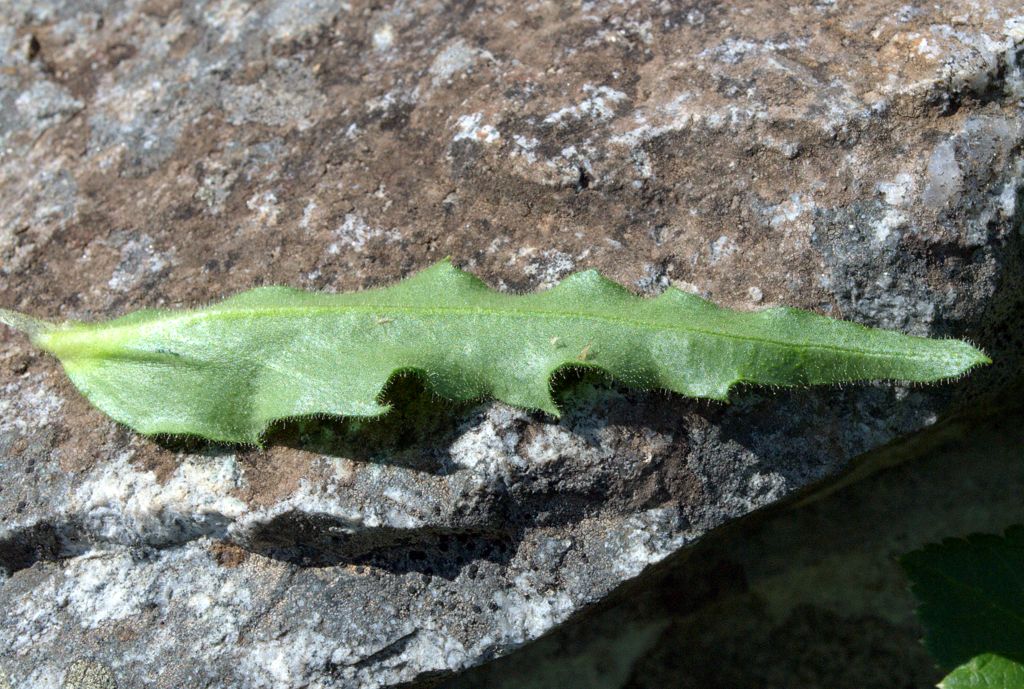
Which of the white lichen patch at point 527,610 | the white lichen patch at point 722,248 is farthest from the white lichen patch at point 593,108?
the white lichen patch at point 527,610

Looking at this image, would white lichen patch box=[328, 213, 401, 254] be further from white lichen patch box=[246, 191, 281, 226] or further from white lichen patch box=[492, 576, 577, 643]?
white lichen patch box=[492, 576, 577, 643]

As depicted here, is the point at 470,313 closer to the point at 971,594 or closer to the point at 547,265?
the point at 547,265

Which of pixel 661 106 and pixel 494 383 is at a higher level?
pixel 661 106

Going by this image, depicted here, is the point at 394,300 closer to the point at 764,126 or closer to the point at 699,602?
the point at 764,126

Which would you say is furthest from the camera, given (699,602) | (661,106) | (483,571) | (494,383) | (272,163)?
(699,602)

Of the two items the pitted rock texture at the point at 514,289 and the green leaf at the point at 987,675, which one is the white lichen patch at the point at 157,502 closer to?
the pitted rock texture at the point at 514,289

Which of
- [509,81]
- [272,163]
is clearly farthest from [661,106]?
[272,163]
